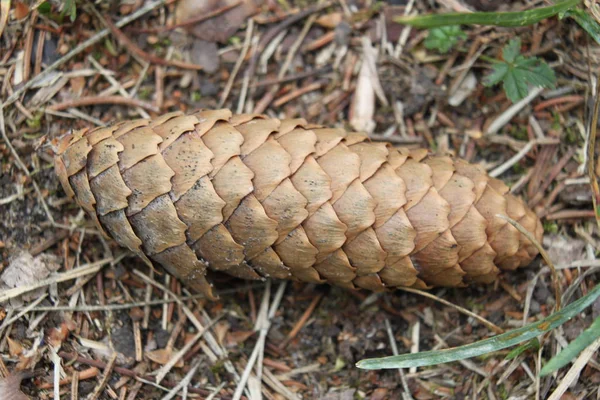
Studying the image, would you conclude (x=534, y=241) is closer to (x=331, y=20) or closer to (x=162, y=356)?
(x=331, y=20)

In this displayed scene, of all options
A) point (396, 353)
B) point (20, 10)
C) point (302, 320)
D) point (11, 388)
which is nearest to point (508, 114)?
point (396, 353)

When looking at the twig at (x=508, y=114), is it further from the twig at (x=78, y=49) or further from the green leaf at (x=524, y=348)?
the twig at (x=78, y=49)

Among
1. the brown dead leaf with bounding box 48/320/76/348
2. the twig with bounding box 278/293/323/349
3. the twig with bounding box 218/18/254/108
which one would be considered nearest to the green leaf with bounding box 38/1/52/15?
the twig with bounding box 218/18/254/108

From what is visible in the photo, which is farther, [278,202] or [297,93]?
[297,93]

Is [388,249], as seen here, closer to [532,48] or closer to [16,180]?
[532,48]

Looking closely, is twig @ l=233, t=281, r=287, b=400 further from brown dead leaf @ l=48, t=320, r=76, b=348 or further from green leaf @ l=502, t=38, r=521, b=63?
green leaf @ l=502, t=38, r=521, b=63

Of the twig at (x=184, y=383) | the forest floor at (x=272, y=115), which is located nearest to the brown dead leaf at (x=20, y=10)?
the forest floor at (x=272, y=115)
